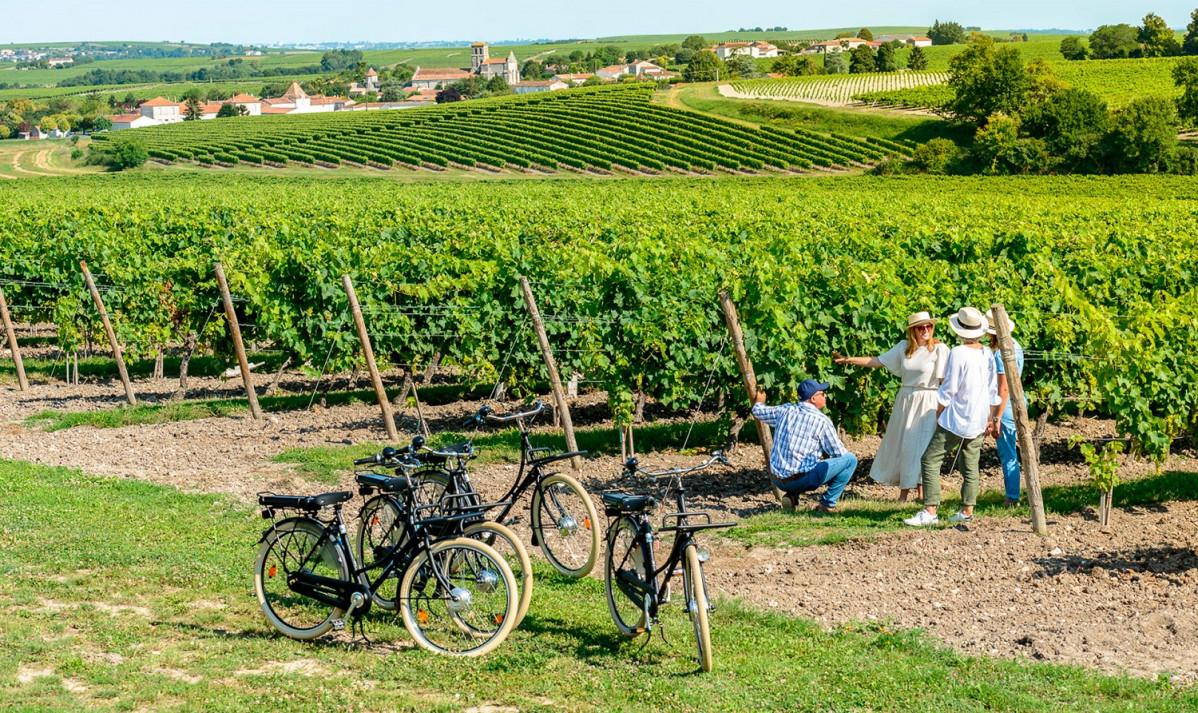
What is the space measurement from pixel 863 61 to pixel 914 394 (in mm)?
126548

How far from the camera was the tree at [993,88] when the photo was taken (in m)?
80.6

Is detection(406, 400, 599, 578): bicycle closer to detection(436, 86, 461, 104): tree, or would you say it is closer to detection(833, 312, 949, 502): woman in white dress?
detection(833, 312, 949, 502): woman in white dress

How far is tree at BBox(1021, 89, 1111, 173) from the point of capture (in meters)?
71.1

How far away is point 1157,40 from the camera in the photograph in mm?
117938

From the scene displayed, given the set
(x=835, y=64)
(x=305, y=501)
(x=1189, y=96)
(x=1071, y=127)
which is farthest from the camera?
(x=835, y=64)

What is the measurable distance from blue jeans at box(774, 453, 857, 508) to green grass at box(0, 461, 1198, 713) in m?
2.38

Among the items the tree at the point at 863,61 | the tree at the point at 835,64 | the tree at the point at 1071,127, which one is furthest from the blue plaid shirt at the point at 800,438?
the tree at the point at 835,64

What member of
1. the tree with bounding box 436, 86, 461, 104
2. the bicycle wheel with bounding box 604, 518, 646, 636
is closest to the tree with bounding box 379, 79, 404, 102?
the tree with bounding box 436, 86, 461, 104

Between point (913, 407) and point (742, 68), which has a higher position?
point (742, 68)

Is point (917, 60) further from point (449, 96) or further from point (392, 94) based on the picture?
point (392, 94)

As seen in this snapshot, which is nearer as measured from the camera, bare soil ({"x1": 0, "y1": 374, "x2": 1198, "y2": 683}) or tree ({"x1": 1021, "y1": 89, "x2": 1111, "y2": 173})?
bare soil ({"x1": 0, "y1": 374, "x2": 1198, "y2": 683})

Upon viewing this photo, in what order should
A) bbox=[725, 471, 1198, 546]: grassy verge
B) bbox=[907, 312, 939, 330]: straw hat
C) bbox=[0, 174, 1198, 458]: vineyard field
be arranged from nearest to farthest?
bbox=[725, 471, 1198, 546]: grassy verge < bbox=[907, 312, 939, 330]: straw hat < bbox=[0, 174, 1198, 458]: vineyard field

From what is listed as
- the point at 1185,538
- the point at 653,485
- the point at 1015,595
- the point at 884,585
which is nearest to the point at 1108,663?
the point at 1015,595

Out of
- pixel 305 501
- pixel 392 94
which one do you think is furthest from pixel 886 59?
pixel 305 501
